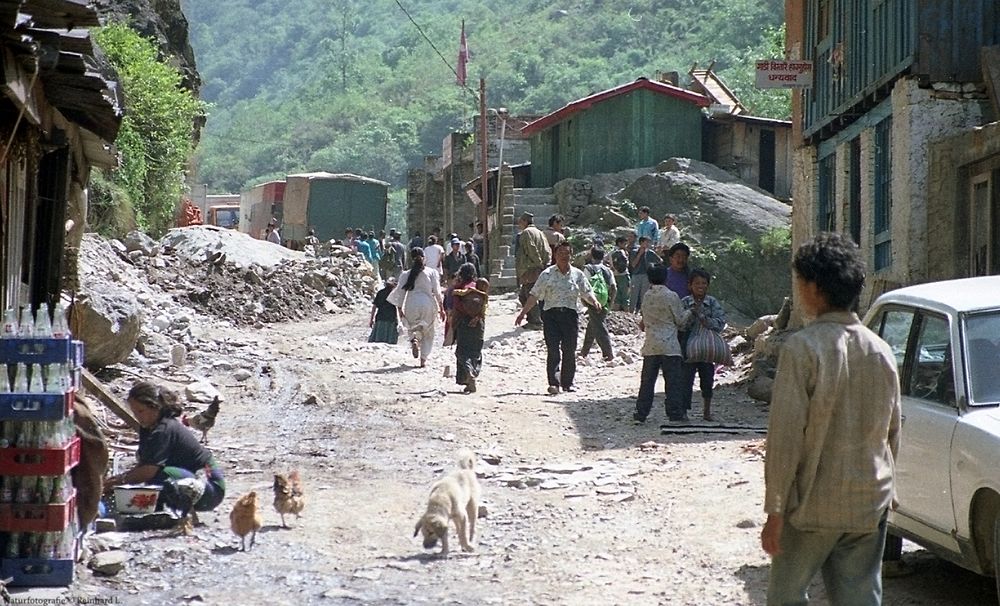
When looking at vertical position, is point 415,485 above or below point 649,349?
below

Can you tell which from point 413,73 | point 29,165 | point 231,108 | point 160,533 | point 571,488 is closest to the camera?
point 160,533

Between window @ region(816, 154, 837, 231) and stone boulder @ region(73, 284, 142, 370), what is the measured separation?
10784 mm

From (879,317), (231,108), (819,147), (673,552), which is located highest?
(231,108)

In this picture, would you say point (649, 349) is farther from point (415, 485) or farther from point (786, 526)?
point (786, 526)

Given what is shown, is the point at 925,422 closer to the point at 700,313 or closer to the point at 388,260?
the point at 700,313

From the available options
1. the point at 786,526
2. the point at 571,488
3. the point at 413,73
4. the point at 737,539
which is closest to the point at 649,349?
the point at 571,488

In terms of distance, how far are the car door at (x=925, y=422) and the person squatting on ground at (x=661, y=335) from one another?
5985 mm

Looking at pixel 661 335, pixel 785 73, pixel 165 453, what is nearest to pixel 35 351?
pixel 165 453

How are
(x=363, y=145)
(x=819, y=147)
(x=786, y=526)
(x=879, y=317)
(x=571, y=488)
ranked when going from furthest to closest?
1. (x=363, y=145)
2. (x=819, y=147)
3. (x=571, y=488)
4. (x=879, y=317)
5. (x=786, y=526)

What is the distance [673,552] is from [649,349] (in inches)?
212

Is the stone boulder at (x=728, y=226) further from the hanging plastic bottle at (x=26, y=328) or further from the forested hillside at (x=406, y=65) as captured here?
the forested hillside at (x=406, y=65)

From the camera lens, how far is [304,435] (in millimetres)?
12602

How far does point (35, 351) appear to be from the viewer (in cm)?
645

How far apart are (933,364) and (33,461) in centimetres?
458
